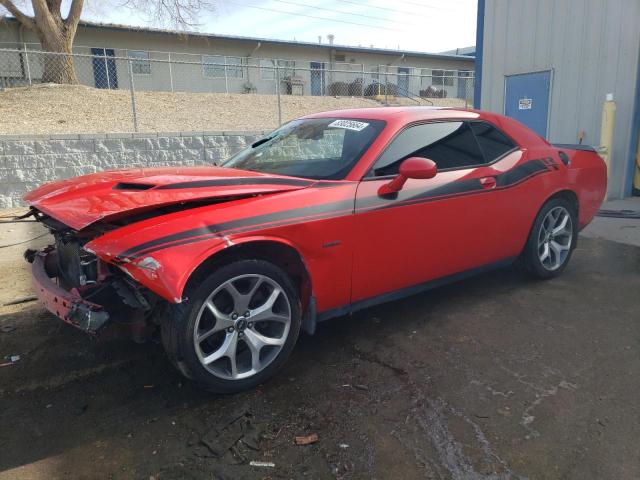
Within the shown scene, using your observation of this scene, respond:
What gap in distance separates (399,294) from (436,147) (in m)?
1.14

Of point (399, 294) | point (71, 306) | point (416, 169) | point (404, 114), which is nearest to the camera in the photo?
point (71, 306)

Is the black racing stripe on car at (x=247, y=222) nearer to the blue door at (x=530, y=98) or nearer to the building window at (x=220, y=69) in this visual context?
the blue door at (x=530, y=98)

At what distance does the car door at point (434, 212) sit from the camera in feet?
10.9

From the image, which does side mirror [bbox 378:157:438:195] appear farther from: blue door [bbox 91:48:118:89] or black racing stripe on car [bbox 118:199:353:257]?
blue door [bbox 91:48:118:89]

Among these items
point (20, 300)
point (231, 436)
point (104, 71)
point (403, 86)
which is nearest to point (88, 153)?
point (20, 300)

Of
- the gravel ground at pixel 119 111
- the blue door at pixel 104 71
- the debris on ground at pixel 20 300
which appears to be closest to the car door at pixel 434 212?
the debris on ground at pixel 20 300

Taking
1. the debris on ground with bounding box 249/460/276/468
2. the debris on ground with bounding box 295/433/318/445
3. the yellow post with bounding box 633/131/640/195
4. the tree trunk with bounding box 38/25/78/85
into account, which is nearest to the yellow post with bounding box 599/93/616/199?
the yellow post with bounding box 633/131/640/195

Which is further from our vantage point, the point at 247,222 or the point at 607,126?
the point at 607,126

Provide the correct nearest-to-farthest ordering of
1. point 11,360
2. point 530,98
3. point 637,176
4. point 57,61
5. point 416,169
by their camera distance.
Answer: point 416,169 < point 11,360 < point 637,176 < point 530,98 < point 57,61

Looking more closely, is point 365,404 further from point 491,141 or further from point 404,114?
point 491,141

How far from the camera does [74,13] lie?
1730cm

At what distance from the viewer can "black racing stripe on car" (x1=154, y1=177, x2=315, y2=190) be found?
2.89m

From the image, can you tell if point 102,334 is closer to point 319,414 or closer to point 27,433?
point 27,433

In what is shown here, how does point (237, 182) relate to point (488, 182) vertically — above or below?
above
